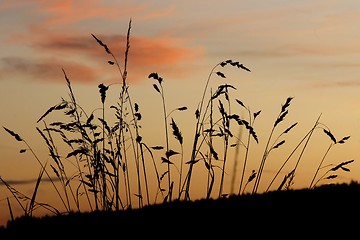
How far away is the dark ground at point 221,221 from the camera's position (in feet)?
12.1

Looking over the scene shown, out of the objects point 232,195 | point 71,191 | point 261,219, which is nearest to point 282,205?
point 261,219

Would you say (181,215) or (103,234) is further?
(181,215)

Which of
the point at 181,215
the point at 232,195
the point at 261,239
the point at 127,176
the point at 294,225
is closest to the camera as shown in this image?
the point at 261,239

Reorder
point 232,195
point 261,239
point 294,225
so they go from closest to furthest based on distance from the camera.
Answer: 1. point 261,239
2. point 294,225
3. point 232,195

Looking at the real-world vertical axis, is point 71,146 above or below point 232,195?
above

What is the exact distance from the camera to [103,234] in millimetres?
3844

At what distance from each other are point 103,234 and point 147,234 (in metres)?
0.28

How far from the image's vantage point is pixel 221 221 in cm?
391

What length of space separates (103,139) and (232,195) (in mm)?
1195

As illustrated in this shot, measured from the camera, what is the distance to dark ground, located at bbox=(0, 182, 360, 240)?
3695 millimetres

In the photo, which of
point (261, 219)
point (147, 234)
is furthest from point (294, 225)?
point (147, 234)

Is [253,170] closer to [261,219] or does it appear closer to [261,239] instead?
[261,219]

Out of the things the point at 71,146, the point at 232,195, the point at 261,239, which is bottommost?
the point at 261,239

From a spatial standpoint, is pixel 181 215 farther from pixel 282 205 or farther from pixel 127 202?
pixel 127 202
